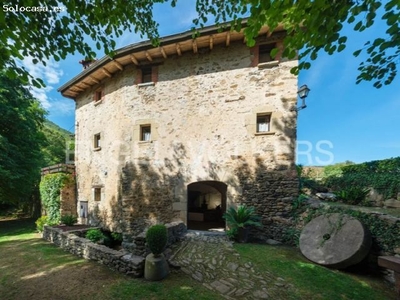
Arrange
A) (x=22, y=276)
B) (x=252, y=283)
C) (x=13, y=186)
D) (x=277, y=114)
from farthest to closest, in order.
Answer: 1. (x=13, y=186)
2. (x=277, y=114)
3. (x=22, y=276)
4. (x=252, y=283)

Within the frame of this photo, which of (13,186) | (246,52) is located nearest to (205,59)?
(246,52)

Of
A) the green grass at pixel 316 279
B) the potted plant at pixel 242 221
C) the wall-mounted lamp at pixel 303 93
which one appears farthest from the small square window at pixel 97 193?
the wall-mounted lamp at pixel 303 93

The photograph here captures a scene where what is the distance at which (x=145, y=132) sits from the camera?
351 inches

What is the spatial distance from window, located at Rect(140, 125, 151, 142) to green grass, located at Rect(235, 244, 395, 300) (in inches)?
235

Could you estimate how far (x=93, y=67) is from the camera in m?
9.36

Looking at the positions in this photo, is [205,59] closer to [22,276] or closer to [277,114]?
[277,114]

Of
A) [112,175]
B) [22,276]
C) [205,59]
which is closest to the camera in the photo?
[22,276]

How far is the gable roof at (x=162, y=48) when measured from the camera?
24.5ft

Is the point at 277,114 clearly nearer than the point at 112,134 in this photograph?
Yes

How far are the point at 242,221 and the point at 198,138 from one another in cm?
354

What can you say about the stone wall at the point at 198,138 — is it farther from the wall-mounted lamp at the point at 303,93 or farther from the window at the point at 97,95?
the window at the point at 97,95

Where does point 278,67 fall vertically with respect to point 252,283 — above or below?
above

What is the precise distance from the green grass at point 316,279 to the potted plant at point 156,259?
6.82 feet

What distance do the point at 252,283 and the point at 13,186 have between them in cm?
1375
